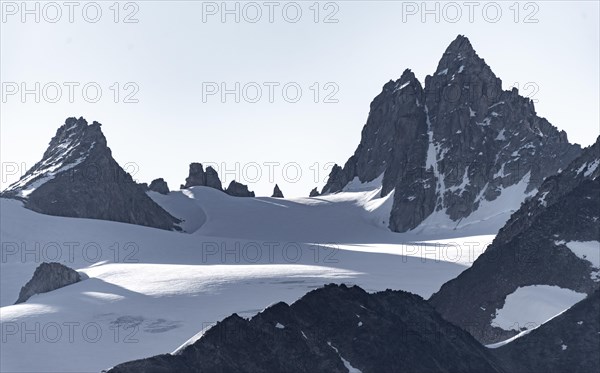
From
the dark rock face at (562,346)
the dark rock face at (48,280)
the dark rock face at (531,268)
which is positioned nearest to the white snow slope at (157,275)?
the dark rock face at (48,280)

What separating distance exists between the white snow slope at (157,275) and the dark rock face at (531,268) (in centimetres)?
1201

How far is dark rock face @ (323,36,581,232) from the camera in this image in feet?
532

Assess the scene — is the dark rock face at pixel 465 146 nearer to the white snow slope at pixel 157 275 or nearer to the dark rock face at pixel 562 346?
the white snow slope at pixel 157 275

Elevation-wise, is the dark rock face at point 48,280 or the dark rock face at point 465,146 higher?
the dark rock face at point 465,146

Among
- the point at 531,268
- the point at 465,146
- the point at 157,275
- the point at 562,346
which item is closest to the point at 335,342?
the point at 562,346

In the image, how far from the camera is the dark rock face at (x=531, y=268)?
61.6m

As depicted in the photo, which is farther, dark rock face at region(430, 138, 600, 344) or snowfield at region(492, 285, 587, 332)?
dark rock face at region(430, 138, 600, 344)

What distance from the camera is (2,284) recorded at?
341ft

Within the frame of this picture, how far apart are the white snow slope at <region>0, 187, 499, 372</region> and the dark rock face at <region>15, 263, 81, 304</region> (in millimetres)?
2166

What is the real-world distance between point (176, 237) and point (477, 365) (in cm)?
8823

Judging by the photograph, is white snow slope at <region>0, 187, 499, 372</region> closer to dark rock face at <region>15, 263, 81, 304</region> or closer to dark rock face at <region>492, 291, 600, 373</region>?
dark rock face at <region>15, 263, 81, 304</region>

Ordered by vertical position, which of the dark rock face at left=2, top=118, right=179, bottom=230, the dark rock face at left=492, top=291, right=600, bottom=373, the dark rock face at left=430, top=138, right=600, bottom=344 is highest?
the dark rock face at left=2, top=118, right=179, bottom=230

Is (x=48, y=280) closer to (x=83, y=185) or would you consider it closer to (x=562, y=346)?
(x=562, y=346)

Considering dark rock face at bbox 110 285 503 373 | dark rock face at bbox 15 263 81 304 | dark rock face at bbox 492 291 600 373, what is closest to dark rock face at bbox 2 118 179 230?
dark rock face at bbox 15 263 81 304
